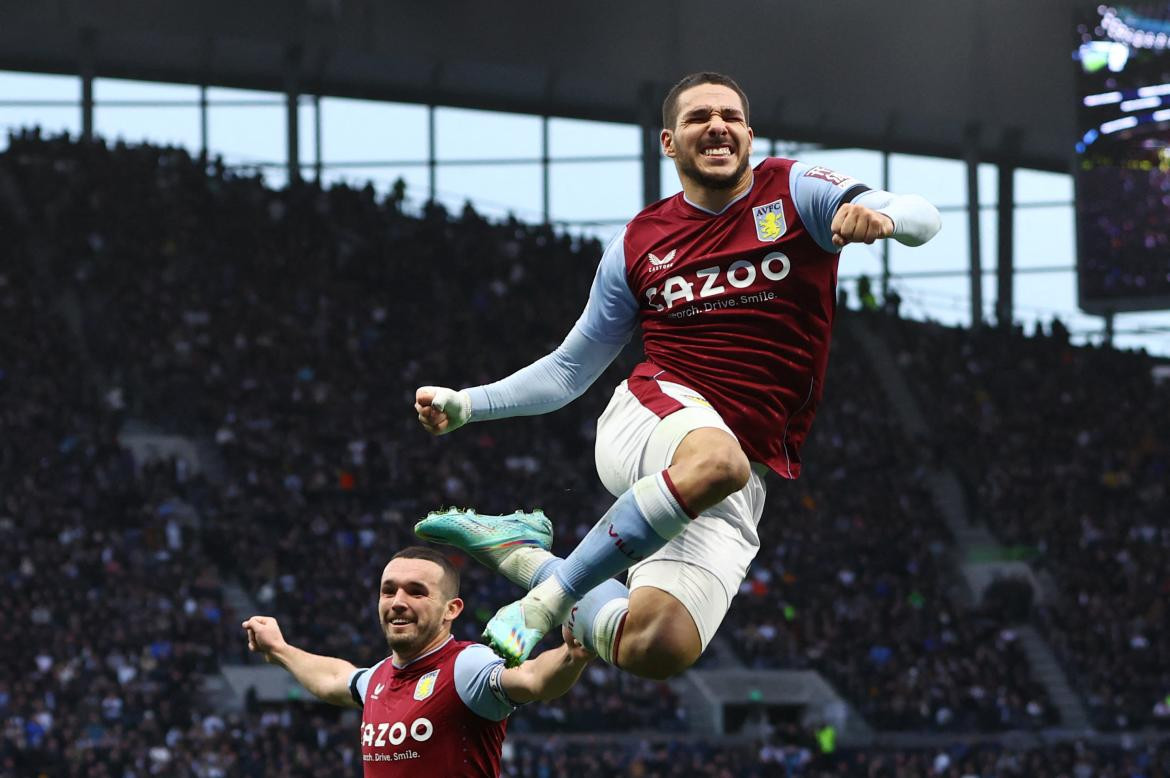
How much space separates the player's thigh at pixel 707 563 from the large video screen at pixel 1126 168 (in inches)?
818

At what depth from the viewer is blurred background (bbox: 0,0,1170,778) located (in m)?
19.4

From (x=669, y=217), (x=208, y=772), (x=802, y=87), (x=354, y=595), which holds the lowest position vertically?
(x=208, y=772)

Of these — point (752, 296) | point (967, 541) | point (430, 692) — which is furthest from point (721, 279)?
point (967, 541)

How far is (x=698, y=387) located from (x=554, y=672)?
3.58 ft

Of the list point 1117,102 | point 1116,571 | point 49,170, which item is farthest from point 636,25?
point 1116,571

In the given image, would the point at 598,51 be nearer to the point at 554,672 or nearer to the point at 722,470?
the point at 554,672

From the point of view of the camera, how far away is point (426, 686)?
628 centimetres

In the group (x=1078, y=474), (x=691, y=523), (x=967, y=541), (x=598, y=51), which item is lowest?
(x=967, y=541)

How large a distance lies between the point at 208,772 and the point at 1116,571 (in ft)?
45.7

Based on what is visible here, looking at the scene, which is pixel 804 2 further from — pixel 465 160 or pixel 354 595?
pixel 354 595

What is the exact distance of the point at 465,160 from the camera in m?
33.8

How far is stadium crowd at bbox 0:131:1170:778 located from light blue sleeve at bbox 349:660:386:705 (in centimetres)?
1040

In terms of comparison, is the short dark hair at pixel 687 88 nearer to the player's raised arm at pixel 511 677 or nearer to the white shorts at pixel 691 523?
the white shorts at pixel 691 523

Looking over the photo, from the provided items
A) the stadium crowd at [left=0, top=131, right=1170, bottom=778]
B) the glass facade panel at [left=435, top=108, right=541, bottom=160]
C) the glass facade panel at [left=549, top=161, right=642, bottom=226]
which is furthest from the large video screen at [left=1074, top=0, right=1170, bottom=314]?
the glass facade panel at [left=435, top=108, right=541, bottom=160]
